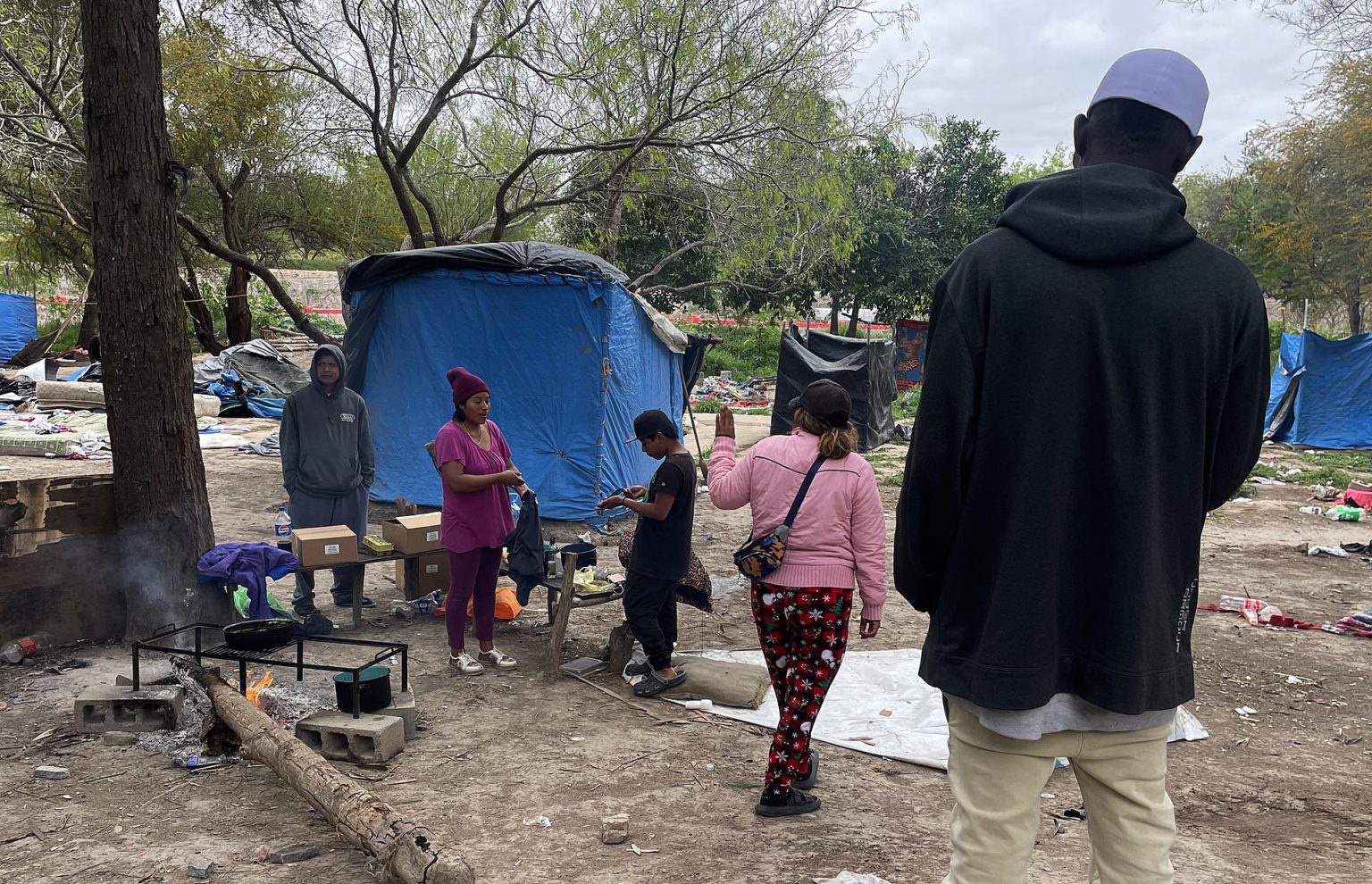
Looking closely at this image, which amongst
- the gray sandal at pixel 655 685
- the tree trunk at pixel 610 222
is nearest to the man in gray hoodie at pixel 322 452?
the gray sandal at pixel 655 685

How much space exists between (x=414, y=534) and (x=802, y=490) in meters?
3.65

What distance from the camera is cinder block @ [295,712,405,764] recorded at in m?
4.29

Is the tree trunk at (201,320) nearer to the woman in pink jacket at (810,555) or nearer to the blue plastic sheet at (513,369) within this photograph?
the blue plastic sheet at (513,369)

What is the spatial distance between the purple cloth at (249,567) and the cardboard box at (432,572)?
3.95 feet

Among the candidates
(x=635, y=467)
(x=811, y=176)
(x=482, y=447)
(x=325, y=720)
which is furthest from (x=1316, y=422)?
(x=325, y=720)

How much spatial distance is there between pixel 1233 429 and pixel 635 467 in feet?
28.2

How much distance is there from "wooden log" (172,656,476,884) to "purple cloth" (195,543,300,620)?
102 centimetres

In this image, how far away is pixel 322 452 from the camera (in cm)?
660

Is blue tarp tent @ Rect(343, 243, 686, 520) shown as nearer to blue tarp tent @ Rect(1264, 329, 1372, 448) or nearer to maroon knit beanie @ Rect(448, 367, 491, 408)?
maroon knit beanie @ Rect(448, 367, 491, 408)

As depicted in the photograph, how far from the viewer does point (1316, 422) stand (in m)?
17.5

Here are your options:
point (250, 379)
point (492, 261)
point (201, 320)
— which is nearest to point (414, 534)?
point (492, 261)

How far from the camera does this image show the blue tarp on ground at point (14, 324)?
23500mm

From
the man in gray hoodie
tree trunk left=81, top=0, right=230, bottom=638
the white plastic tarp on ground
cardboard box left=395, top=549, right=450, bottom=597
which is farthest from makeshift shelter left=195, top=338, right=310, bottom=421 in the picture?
the white plastic tarp on ground

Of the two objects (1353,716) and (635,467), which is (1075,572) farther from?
(635,467)
